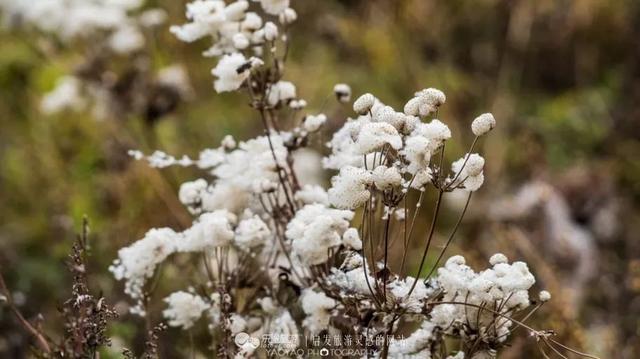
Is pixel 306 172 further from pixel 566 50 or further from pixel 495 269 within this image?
pixel 566 50

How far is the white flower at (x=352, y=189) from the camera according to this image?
1129 mm

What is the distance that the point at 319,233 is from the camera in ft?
4.03

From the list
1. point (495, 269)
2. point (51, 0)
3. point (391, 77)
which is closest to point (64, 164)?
point (51, 0)

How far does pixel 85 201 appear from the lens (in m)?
3.11

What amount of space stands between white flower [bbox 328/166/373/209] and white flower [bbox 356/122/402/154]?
0.04m

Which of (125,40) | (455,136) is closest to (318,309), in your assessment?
(125,40)

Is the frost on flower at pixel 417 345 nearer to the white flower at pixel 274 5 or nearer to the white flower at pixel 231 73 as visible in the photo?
the white flower at pixel 231 73

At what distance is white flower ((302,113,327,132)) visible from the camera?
1.46 m


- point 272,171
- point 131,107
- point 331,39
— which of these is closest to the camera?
point 272,171

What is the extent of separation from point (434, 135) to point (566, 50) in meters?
3.76

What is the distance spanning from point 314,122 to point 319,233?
30 cm

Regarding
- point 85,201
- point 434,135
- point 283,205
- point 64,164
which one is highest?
point 64,164

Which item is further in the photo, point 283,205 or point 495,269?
point 283,205

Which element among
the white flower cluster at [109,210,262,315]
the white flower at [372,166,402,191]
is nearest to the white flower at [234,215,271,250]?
the white flower cluster at [109,210,262,315]
